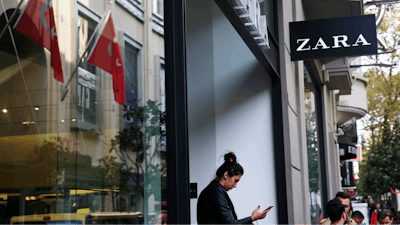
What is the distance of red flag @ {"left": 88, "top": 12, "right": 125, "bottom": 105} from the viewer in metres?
3.25

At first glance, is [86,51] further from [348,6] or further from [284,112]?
[348,6]

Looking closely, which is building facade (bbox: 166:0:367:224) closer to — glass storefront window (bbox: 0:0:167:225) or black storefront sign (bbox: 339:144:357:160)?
glass storefront window (bbox: 0:0:167:225)

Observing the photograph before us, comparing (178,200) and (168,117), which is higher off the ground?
(168,117)

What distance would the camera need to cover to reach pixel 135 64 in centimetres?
329

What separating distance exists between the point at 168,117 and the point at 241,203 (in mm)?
4156

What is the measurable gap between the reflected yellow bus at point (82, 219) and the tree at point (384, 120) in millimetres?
30545

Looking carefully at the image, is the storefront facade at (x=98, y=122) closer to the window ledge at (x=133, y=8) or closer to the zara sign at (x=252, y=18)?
the window ledge at (x=133, y=8)

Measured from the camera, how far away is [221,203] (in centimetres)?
435

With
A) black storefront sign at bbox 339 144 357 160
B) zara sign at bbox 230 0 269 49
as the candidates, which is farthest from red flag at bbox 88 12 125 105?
black storefront sign at bbox 339 144 357 160

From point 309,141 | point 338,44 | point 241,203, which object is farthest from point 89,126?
point 309,141

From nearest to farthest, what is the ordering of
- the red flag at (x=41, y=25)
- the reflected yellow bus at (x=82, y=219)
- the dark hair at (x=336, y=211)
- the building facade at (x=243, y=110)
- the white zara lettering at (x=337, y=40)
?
the reflected yellow bus at (x=82, y=219) < the red flag at (x=41, y=25) < the dark hair at (x=336, y=211) < the building facade at (x=243, y=110) < the white zara lettering at (x=337, y=40)

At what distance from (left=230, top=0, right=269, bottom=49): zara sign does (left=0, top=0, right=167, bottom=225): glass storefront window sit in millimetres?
1658

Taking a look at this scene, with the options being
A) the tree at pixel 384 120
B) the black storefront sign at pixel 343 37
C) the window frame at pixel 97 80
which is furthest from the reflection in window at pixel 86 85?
the tree at pixel 384 120

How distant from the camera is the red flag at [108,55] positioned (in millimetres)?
3254
